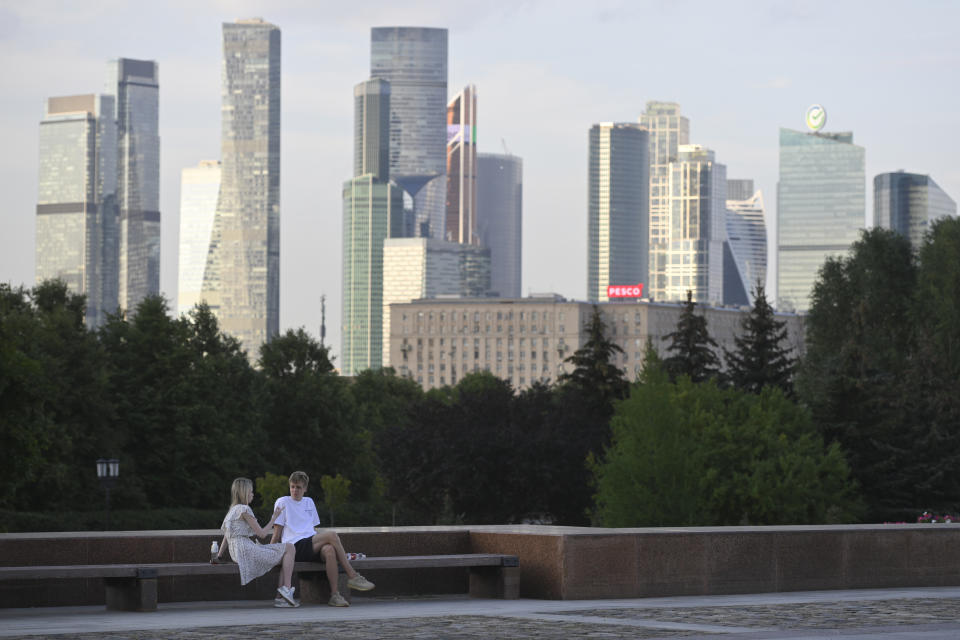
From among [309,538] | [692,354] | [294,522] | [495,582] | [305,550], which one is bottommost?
[495,582]

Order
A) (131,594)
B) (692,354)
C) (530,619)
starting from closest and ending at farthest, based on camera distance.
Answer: (530,619) → (131,594) → (692,354)

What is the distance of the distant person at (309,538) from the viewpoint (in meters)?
17.3

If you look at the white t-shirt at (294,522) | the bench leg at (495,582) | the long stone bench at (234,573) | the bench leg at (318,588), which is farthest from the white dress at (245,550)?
the bench leg at (495,582)

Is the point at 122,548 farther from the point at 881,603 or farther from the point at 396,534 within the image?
the point at 881,603

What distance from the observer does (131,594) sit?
55.7ft

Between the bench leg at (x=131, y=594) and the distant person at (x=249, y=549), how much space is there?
2.51 ft

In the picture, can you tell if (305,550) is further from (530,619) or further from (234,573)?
(530,619)

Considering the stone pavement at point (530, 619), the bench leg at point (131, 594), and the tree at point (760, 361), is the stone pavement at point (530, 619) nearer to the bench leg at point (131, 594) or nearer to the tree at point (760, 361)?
the bench leg at point (131, 594)

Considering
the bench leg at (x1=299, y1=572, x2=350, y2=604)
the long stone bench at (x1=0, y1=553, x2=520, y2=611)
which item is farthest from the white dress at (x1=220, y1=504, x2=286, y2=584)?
the bench leg at (x1=299, y1=572, x2=350, y2=604)

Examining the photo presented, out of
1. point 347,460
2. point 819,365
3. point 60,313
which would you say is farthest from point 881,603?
point 347,460

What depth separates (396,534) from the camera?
1958cm

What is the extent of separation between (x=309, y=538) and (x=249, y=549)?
2.59 feet

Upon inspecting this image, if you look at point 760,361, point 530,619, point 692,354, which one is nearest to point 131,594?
point 530,619

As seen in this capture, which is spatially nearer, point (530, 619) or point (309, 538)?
point (530, 619)
